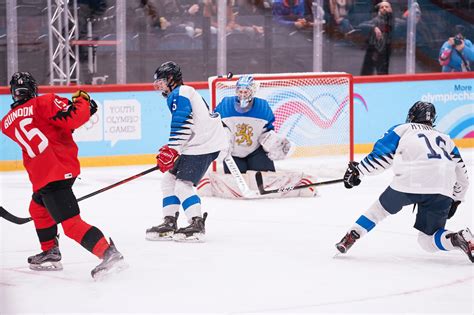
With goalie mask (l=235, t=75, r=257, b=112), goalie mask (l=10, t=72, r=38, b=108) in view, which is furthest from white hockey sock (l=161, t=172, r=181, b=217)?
goalie mask (l=235, t=75, r=257, b=112)

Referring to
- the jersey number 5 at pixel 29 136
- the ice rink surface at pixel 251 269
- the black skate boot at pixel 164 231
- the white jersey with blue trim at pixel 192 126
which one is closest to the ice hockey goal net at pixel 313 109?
the ice rink surface at pixel 251 269

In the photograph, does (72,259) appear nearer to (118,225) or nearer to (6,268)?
(6,268)

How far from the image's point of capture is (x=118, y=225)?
5.98 m

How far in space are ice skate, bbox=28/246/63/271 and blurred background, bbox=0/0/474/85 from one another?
4.22 m

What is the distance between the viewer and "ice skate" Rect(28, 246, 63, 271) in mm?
4602

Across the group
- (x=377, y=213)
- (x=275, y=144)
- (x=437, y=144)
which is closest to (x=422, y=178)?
(x=437, y=144)

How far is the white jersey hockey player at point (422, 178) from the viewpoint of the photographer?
4590mm

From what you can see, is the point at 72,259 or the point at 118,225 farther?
the point at 118,225

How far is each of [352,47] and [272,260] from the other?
5.44 metres

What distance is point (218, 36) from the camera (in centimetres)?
936

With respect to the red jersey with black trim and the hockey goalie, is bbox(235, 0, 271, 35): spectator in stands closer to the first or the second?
the hockey goalie

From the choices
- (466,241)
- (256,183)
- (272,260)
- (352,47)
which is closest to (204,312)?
(272,260)

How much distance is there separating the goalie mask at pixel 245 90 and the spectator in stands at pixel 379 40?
332 cm

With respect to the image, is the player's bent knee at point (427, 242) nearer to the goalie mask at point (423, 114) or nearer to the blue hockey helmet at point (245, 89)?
the goalie mask at point (423, 114)
